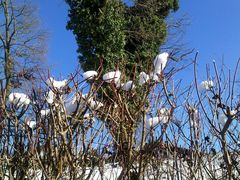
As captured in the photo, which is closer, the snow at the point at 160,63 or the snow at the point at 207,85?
the snow at the point at 160,63

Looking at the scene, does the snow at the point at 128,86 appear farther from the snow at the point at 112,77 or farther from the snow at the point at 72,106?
the snow at the point at 72,106

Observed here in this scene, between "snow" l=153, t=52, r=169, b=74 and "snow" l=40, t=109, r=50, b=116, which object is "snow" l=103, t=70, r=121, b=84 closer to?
"snow" l=153, t=52, r=169, b=74

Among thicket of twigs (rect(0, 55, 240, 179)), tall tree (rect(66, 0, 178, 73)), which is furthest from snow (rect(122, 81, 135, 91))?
tall tree (rect(66, 0, 178, 73))

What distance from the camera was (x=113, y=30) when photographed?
606 inches

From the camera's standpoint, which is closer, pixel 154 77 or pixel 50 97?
pixel 154 77

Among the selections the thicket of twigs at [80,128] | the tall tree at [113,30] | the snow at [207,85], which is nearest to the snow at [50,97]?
the thicket of twigs at [80,128]

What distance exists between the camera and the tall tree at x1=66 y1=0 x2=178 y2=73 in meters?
15.1

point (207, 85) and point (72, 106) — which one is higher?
point (207, 85)

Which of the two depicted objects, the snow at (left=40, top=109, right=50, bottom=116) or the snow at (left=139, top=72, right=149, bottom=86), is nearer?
the snow at (left=139, top=72, right=149, bottom=86)

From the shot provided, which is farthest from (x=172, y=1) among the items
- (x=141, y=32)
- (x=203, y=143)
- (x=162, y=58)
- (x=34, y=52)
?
(x=162, y=58)

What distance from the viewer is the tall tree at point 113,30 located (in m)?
15.1

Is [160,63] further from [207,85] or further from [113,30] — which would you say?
[113,30]

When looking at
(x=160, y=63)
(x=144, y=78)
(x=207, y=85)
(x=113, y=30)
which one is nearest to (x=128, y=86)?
(x=144, y=78)

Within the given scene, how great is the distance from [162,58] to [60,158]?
3.43 feet
